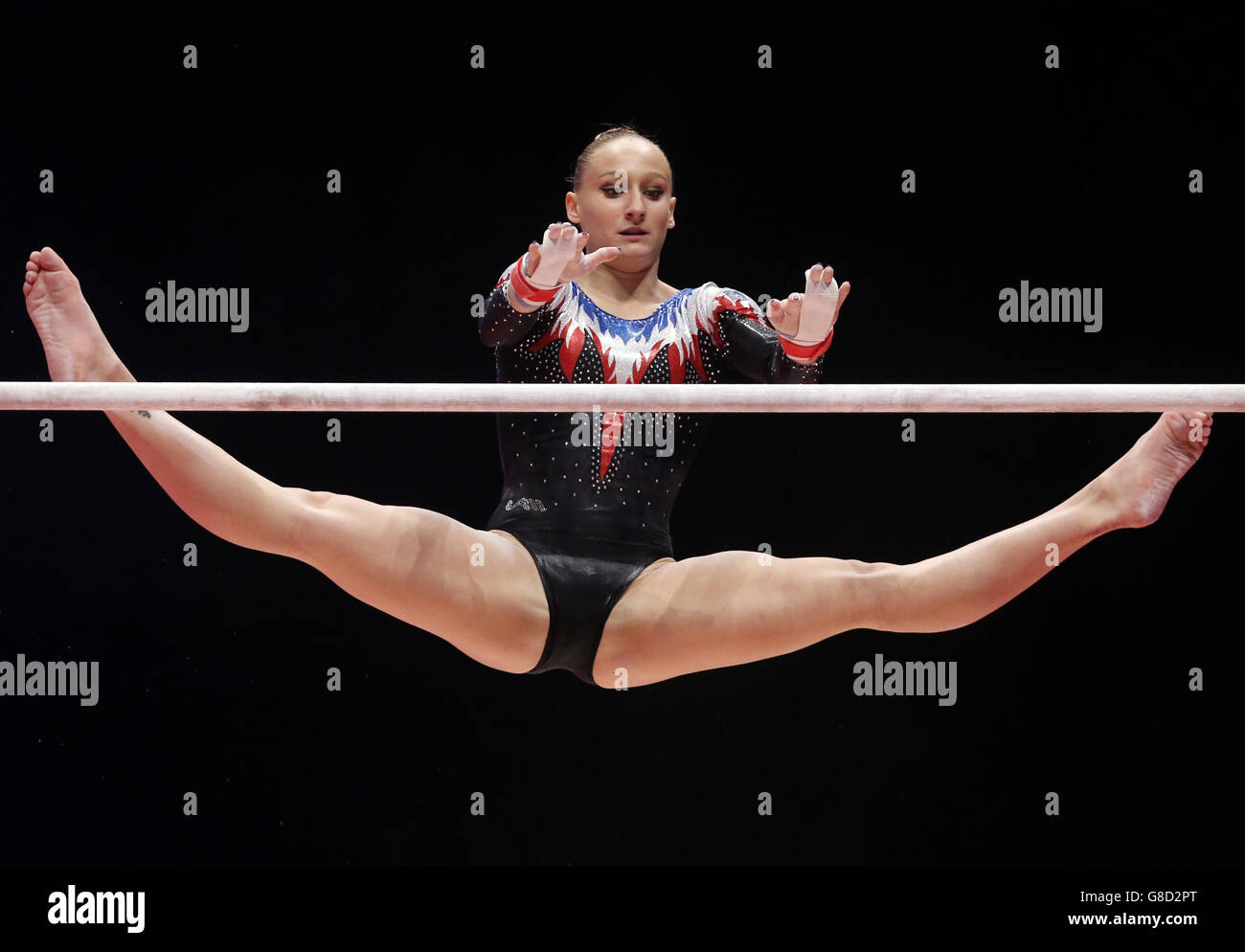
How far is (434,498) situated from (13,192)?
1.33 m

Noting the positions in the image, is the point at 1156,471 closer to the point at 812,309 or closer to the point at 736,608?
the point at 812,309

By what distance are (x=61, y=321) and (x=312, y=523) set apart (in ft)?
1.93

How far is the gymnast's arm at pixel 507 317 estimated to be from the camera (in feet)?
8.74

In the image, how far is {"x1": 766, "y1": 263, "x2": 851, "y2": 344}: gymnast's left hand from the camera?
2.53 meters

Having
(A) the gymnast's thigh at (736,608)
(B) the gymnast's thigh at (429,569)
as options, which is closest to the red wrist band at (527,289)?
(B) the gymnast's thigh at (429,569)

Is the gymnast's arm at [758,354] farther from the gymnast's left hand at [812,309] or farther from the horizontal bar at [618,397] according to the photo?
the horizontal bar at [618,397]

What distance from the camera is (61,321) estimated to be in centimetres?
263

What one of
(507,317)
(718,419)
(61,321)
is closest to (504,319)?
(507,317)
